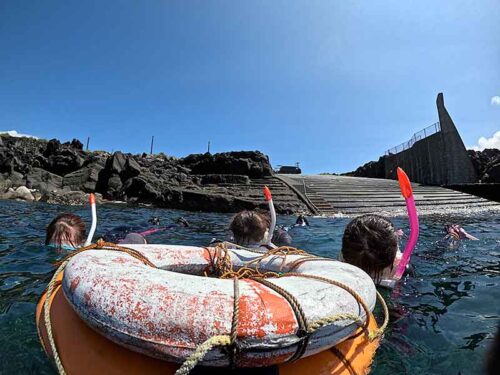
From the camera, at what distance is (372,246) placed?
8.38 feet

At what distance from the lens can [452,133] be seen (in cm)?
1991

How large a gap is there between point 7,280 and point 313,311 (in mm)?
3508

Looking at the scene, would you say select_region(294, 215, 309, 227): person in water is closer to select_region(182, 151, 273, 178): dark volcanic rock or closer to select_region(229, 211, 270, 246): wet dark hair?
select_region(229, 211, 270, 246): wet dark hair

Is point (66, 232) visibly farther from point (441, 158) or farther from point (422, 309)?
point (441, 158)

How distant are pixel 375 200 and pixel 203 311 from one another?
45.3 feet

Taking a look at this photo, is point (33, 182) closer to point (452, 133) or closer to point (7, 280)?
point (7, 280)

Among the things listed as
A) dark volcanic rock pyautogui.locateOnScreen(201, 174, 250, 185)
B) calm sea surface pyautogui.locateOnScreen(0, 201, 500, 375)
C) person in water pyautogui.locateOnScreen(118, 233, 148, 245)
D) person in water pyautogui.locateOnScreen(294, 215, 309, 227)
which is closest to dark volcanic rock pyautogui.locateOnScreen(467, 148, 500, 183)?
Result: dark volcanic rock pyautogui.locateOnScreen(201, 174, 250, 185)

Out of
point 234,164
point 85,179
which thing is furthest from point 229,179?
point 85,179

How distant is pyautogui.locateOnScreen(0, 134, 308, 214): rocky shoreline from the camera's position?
44.3 ft

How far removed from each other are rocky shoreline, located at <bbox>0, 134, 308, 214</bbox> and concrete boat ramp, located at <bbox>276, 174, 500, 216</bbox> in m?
1.04

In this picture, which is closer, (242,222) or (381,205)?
(242,222)

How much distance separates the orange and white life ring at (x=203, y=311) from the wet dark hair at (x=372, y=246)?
112 cm

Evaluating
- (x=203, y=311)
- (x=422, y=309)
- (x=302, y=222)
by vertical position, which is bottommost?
(x=422, y=309)

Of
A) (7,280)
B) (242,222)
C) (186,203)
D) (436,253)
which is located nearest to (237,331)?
(242,222)
